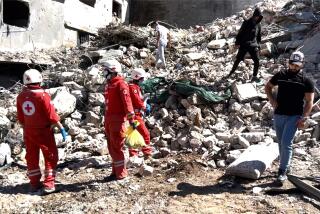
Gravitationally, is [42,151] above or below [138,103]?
below

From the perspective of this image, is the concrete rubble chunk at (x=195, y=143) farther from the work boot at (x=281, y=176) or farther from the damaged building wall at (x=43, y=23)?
the damaged building wall at (x=43, y=23)

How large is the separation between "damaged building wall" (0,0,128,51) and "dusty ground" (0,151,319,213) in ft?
22.8

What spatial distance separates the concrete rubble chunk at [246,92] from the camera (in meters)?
7.70

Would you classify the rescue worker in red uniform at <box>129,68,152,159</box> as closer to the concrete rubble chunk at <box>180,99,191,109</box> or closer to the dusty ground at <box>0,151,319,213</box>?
the dusty ground at <box>0,151,319,213</box>

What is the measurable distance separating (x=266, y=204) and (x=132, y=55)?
7392 mm

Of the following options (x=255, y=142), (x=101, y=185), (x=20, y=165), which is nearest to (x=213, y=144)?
(x=255, y=142)

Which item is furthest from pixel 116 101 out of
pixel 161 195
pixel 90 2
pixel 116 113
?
pixel 90 2

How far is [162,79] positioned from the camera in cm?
848

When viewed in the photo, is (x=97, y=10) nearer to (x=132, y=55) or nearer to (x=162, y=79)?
(x=132, y=55)

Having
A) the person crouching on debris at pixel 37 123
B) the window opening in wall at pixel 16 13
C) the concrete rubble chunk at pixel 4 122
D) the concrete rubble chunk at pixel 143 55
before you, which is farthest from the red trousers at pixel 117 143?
the window opening in wall at pixel 16 13

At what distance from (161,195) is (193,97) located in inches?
111

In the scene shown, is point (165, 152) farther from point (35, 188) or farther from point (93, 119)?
point (35, 188)

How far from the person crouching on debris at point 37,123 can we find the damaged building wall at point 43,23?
23.2 ft

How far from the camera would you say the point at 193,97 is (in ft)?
25.0
